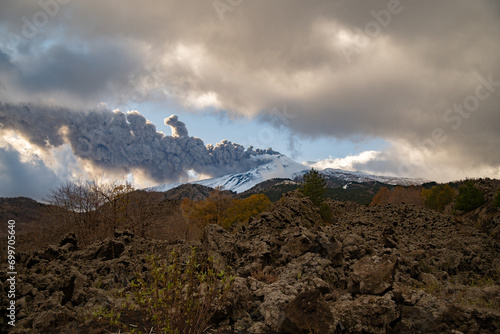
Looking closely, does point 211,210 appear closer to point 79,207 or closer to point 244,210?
point 244,210

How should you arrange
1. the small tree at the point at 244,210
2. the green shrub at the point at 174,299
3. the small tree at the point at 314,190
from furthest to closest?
the small tree at the point at 244,210 → the small tree at the point at 314,190 → the green shrub at the point at 174,299

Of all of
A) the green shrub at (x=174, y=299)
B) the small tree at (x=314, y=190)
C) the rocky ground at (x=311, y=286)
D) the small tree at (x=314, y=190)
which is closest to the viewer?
the green shrub at (x=174, y=299)

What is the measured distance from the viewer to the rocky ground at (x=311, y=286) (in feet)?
18.5

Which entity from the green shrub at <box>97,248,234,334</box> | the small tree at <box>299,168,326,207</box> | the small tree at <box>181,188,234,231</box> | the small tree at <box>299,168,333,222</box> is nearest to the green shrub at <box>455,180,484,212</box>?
the small tree at <box>299,168,333,222</box>

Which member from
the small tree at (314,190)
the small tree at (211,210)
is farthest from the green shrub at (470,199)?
the small tree at (211,210)

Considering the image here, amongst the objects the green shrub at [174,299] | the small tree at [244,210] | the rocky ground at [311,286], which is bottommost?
the rocky ground at [311,286]

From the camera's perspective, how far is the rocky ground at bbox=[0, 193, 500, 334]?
5.65 m

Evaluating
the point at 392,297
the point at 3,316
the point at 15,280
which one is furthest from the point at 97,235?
the point at 392,297

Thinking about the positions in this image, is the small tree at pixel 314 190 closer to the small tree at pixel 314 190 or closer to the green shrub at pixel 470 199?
the small tree at pixel 314 190

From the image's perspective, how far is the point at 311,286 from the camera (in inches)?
310

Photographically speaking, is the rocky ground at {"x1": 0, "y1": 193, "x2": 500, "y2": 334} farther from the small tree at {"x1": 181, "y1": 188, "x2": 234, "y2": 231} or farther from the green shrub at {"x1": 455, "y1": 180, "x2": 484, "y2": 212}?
the green shrub at {"x1": 455, "y1": 180, "x2": 484, "y2": 212}

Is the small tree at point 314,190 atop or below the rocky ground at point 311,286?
atop

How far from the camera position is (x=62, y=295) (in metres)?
7.74

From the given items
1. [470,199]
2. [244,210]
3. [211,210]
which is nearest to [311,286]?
[244,210]
